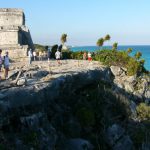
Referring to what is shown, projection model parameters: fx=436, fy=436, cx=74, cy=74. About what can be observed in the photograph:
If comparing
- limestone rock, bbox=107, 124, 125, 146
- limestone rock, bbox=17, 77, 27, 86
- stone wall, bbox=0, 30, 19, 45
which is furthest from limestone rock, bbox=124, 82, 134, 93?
limestone rock, bbox=17, 77, 27, 86

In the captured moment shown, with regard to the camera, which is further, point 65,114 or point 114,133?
point 114,133

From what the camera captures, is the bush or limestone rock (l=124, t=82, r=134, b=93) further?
the bush

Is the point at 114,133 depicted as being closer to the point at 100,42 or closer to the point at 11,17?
the point at 11,17

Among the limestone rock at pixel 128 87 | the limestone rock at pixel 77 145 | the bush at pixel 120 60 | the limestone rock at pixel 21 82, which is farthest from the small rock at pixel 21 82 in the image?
the bush at pixel 120 60

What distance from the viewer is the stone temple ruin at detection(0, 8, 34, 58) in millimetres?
34719

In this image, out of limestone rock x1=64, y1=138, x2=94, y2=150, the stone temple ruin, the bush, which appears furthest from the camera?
the bush

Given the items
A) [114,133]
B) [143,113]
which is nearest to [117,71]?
[143,113]

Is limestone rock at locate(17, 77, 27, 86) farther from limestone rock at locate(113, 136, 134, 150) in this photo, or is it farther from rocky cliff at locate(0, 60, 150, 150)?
limestone rock at locate(113, 136, 134, 150)

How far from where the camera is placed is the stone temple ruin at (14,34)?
3472 cm

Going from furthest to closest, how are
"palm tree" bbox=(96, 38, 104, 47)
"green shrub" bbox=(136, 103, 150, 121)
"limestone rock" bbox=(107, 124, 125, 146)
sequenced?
"palm tree" bbox=(96, 38, 104, 47) → "green shrub" bbox=(136, 103, 150, 121) → "limestone rock" bbox=(107, 124, 125, 146)

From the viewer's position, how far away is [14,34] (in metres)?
38.8

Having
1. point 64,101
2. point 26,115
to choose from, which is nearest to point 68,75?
point 64,101

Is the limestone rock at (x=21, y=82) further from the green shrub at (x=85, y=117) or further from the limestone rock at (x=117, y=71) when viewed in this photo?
the limestone rock at (x=117, y=71)

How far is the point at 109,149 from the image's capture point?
20.5 m
